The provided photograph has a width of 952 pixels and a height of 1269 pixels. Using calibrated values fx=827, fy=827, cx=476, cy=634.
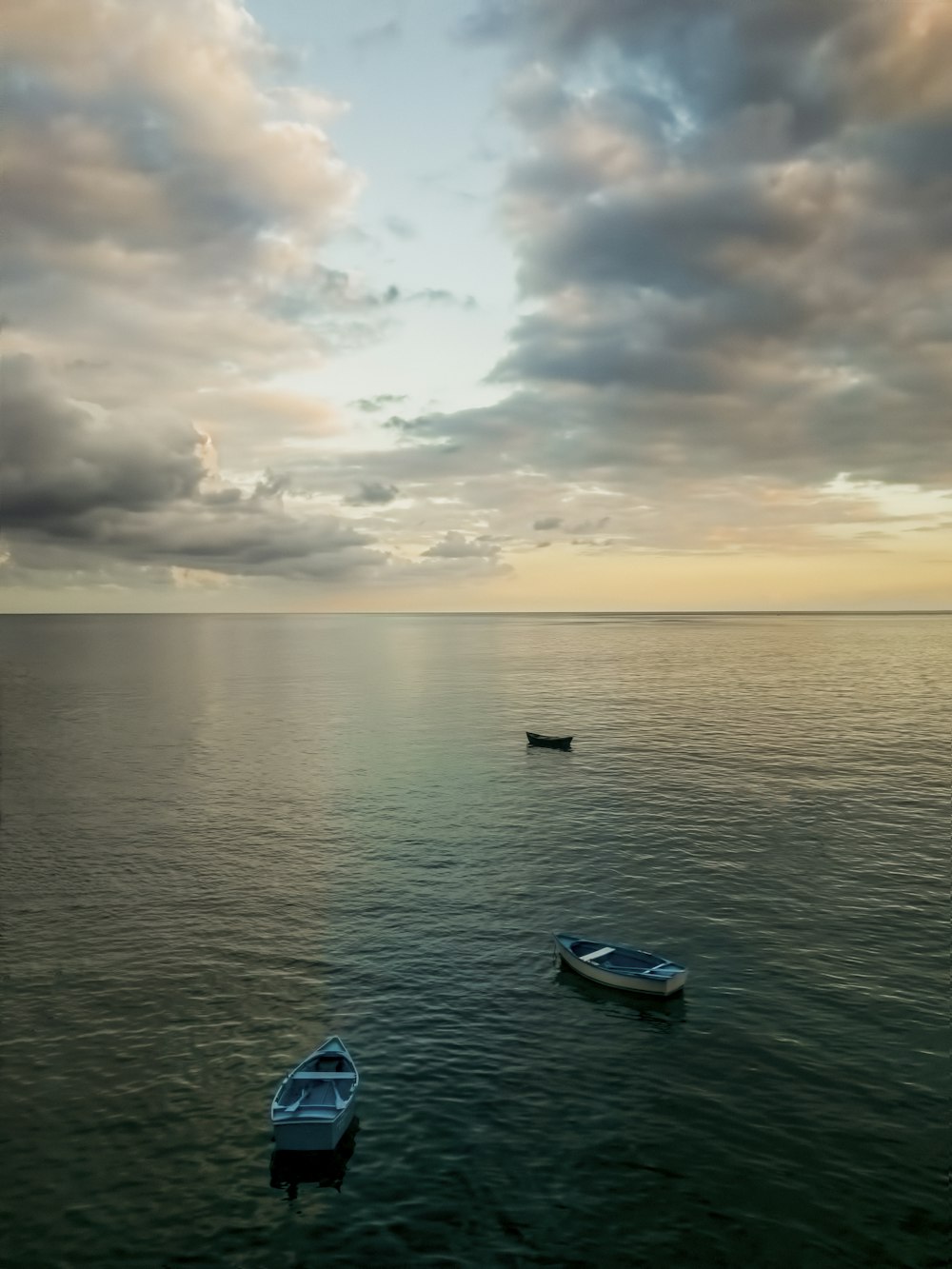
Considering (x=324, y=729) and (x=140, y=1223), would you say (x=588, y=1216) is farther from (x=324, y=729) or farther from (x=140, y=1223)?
(x=324, y=729)

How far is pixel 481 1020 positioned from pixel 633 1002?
8.04m

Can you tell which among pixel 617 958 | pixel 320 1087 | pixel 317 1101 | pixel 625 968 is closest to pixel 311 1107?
pixel 317 1101

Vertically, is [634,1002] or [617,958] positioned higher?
[617,958]

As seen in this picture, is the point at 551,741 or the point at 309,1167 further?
the point at 551,741

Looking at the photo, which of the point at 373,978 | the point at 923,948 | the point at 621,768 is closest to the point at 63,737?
the point at 621,768

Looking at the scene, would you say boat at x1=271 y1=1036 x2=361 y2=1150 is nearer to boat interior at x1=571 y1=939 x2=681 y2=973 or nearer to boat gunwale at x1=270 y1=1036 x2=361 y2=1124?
boat gunwale at x1=270 y1=1036 x2=361 y2=1124

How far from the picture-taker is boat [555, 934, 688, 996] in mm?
42188

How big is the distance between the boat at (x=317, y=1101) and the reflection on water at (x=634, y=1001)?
13749 mm

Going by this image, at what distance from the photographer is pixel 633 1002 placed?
42.7 meters

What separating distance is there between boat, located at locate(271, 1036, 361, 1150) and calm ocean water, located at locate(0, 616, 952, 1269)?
107 centimetres

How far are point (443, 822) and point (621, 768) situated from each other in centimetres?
3116

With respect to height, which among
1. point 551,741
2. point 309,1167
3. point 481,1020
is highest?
point 551,741

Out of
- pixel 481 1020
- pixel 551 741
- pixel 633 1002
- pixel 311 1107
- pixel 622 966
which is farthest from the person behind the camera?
pixel 551 741

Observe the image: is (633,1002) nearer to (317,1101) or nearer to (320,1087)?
(320,1087)
